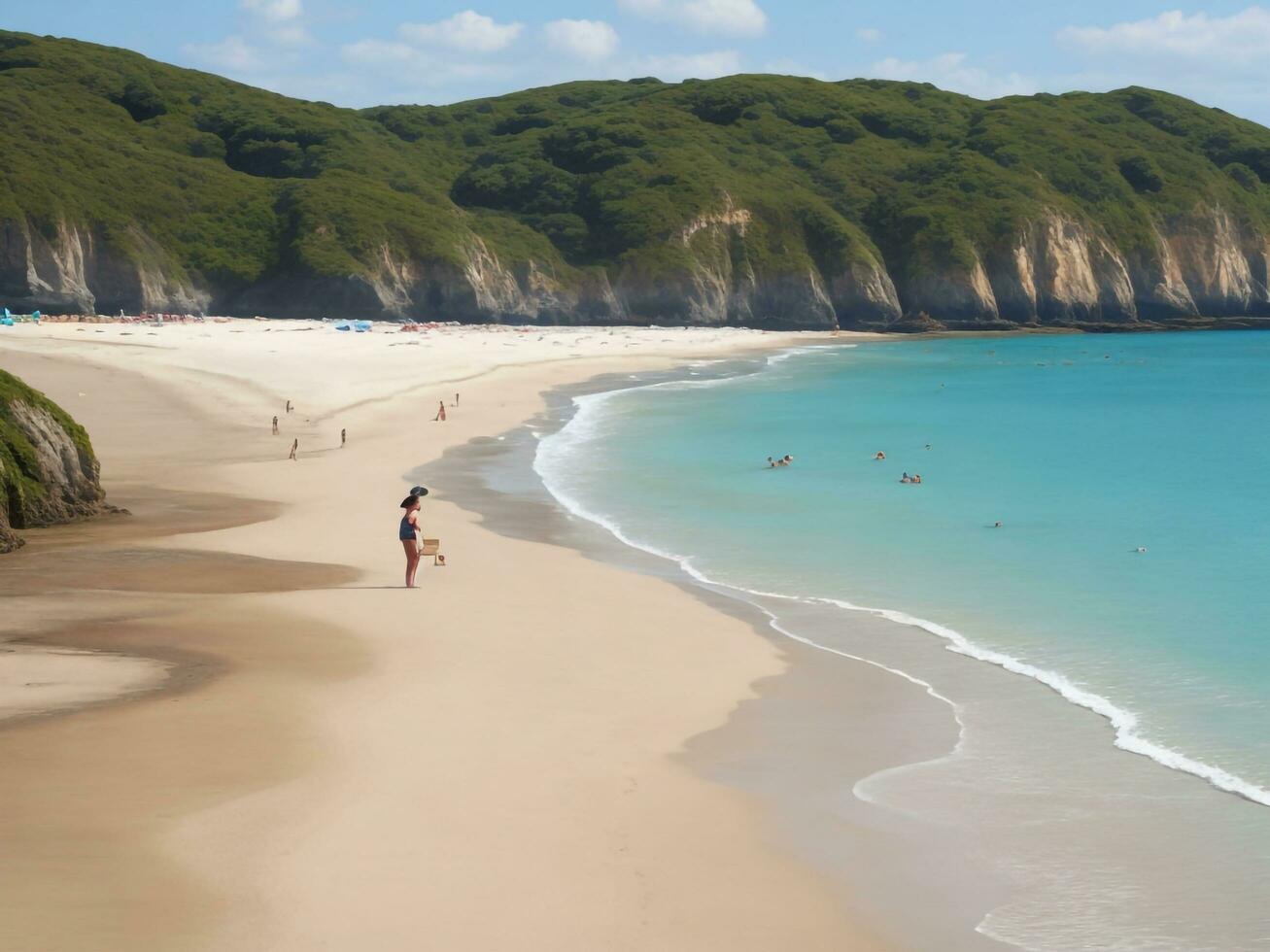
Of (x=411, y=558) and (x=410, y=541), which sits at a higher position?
(x=410, y=541)

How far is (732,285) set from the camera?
145 meters

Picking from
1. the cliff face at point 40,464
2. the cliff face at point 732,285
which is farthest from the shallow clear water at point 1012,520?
the cliff face at point 732,285

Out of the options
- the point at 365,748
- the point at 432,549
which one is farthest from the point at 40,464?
the point at 365,748

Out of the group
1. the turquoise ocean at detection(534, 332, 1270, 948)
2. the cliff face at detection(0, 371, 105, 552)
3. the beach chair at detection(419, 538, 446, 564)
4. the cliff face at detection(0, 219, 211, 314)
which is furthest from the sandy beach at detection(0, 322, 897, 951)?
the cliff face at detection(0, 219, 211, 314)

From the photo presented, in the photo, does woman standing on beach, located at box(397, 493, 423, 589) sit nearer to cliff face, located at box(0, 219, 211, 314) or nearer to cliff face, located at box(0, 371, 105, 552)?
cliff face, located at box(0, 371, 105, 552)

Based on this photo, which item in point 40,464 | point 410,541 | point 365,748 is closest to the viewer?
point 365,748

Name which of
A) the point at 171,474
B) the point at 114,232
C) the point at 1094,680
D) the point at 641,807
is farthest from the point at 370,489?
the point at 114,232

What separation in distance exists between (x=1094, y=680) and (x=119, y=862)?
11.0 m

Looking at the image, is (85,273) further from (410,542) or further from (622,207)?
(410,542)

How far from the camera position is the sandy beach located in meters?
8.57

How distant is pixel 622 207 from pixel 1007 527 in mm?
125540

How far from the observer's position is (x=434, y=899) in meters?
8.74

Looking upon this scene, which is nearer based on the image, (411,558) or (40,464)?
(411,558)

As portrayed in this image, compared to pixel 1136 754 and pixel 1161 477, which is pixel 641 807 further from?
pixel 1161 477
